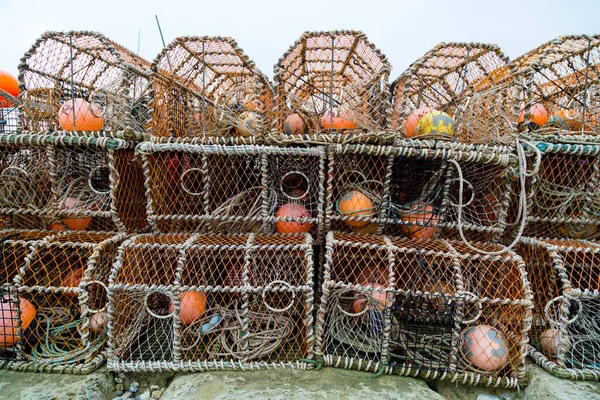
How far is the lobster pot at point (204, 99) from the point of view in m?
2.22

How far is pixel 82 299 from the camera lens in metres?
1.83

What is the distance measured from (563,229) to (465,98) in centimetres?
118

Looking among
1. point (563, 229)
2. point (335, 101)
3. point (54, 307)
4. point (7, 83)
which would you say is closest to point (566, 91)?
point (563, 229)

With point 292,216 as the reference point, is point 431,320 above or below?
below

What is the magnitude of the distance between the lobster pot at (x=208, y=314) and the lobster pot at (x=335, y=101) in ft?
2.38

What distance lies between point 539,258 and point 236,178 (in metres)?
2.01

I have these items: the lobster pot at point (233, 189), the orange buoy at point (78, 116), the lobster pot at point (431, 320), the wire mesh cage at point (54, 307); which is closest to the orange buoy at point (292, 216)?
the lobster pot at point (233, 189)

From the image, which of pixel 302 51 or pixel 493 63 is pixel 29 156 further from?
pixel 493 63

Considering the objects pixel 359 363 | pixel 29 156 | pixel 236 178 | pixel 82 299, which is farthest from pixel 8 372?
pixel 359 363

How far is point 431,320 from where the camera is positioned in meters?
2.03

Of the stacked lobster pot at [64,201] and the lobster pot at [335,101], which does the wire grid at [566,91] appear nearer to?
the lobster pot at [335,101]

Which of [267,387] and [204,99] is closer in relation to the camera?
[267,387]

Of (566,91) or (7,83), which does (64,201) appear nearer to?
(7,83)

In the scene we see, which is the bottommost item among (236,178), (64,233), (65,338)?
(65,338)
